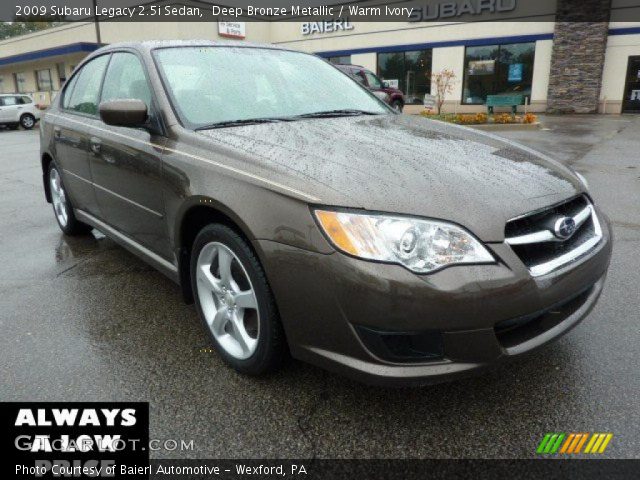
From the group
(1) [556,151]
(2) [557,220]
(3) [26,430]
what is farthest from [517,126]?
(3) [26,430]

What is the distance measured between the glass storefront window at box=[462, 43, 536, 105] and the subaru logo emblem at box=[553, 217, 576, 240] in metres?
21.0

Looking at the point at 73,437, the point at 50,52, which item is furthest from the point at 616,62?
the point at 50,52

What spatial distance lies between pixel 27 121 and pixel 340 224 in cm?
2587

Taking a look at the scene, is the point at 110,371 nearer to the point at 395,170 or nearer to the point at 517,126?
the point at 395,170

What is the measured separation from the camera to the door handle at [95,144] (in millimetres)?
3434

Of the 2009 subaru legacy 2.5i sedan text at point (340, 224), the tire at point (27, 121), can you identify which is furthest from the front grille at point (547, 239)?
the tire at point (27, 121)

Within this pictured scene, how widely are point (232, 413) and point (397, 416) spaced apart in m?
0.72

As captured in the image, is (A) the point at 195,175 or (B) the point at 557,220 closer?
(B) the point at 557,220

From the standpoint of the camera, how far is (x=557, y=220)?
2.07 meters

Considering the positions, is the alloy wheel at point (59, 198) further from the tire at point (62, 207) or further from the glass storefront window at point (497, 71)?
the glass storefront window at point (497, 71)

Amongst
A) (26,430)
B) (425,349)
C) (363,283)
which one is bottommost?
(26,430)

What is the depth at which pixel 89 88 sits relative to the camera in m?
3.89

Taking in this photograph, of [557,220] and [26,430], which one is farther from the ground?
[557,220]

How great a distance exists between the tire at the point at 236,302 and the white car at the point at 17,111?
79.8 feet
